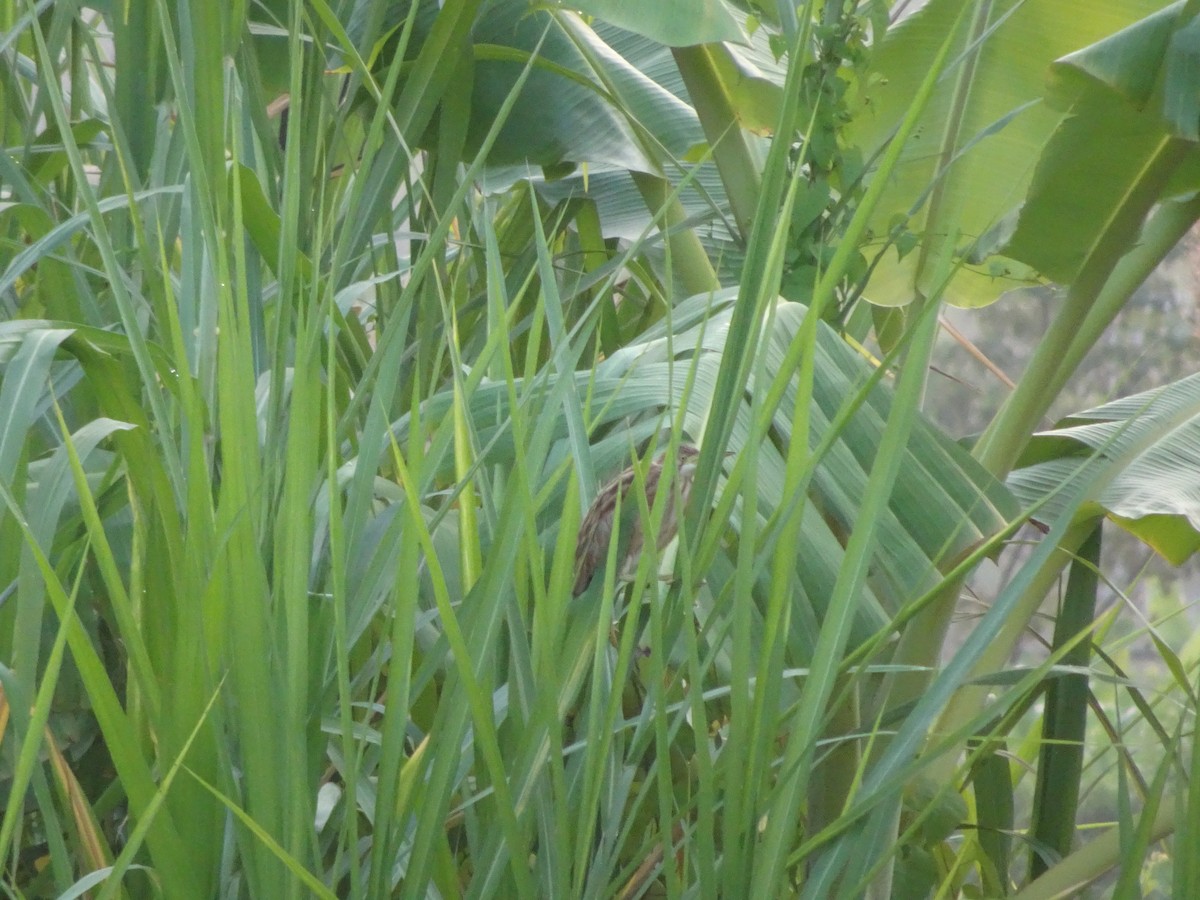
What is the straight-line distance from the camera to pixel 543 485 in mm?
371

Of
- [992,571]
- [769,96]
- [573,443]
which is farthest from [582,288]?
[992,571]

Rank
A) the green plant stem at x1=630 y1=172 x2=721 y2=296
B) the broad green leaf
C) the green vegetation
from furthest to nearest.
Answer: the green plant stem at x1=630 y1=172 x2=721 y2=296, the broad green leaf, the green vegetation

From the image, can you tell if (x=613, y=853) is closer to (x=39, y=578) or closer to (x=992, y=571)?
(x=39, y=578)

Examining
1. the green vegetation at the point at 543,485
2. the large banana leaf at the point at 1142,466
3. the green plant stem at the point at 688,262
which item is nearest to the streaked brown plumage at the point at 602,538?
the green vegetation at the point at 543,485

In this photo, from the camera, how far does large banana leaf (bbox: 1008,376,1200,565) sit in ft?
1.77

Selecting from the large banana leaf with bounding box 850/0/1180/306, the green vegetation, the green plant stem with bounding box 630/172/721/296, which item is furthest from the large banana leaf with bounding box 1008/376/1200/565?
the green plant stem with bounding box 630/172/721/296

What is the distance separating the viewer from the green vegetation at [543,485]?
0.27m

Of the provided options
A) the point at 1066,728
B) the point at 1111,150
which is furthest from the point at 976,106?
the point at 1066,728

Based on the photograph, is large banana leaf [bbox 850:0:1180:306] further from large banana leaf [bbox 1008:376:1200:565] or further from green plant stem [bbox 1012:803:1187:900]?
green plant stem [bbox 1012:803:1187:900]

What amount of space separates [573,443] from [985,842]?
447 millimetres

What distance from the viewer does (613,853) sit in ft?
0.99

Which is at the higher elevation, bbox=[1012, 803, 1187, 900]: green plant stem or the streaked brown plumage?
the streaked brown plumage

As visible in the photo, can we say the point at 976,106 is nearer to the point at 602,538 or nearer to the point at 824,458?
the point at 824,458

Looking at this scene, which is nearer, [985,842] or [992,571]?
[985,842]
